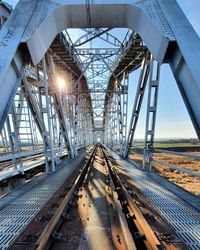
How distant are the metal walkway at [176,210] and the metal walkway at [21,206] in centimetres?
223

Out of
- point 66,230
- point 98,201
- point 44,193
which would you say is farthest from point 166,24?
point 44,193

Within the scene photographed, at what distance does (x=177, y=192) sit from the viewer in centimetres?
433

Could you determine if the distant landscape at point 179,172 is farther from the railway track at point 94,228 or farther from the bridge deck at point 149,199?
the railway track at point 94,228

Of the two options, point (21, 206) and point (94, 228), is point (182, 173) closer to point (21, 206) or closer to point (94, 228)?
point (94, 228)

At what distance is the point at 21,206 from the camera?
12.1 feet

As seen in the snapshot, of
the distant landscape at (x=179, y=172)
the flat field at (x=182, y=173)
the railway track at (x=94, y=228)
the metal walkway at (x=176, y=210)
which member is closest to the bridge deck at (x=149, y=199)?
the metal walkway at (x=176, y=210)

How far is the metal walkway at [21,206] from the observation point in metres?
2.71

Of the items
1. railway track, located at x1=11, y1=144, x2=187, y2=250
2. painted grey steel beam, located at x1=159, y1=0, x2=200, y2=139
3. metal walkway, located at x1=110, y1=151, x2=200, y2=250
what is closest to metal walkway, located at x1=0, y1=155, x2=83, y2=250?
railway track, located at x1=11, y1=144, x2=187, y2=250

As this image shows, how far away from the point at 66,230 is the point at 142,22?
4.69 metres

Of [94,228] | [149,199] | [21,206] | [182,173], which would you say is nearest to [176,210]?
[149,199]

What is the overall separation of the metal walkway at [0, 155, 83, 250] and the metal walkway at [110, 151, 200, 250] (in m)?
2.23

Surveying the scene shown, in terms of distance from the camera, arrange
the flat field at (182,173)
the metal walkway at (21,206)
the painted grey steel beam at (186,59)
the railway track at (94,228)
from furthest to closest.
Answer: the flat field at (182,173), the painted grey steel beam at (186,59), the metal walkway at (21,206), the railway track at (94,228)

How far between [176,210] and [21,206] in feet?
9.50

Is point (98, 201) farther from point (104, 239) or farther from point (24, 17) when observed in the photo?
point (24, 17)
